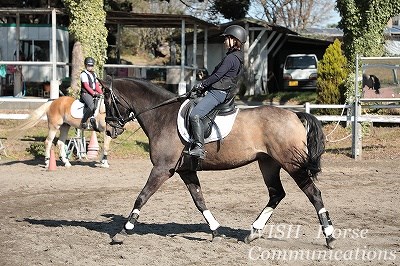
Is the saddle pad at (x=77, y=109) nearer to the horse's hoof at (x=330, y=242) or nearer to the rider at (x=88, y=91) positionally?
the rider at (x=88, y=91)

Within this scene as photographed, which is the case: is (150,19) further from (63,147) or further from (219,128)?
(219,128)

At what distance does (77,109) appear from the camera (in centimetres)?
1661

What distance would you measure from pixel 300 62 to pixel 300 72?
1.00m

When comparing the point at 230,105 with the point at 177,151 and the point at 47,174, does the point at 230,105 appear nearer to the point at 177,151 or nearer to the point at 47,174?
the point at 177,151

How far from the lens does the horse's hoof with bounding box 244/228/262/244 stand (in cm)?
863

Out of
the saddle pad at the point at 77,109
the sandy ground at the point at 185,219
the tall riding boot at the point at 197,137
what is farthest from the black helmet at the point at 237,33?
the saddle pad at the point at 77,109

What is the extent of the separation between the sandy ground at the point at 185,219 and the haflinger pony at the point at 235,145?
42cm

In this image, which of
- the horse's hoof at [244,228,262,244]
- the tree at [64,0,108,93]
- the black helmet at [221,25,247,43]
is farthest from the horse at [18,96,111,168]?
the horse's hoof at [244,228,262,244]

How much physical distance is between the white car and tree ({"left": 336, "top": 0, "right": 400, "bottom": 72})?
53.8ft

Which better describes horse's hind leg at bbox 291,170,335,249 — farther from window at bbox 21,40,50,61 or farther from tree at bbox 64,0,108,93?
window at bbox 21,40,50,61

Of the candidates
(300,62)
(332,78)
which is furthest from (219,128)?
(300,62)

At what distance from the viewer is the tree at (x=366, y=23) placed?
21.9 metres

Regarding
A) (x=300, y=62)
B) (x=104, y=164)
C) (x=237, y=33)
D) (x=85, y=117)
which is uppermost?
(x=237, y=33)

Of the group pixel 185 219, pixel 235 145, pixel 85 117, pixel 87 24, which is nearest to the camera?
pixel 235 145
